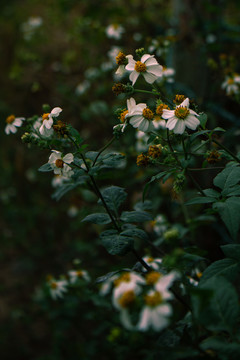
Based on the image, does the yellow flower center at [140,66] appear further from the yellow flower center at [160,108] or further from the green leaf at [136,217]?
the green leaf at [136,217]

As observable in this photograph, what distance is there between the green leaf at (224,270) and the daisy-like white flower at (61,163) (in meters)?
0.47

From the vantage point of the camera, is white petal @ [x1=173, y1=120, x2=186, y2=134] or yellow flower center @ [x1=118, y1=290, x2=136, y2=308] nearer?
yellow flower center @ [x1=118, y1=290, x2=136, y2=308]

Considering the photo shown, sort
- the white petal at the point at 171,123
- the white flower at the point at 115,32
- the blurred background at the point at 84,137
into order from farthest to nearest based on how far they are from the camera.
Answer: the white flower at the point at 115,32 < the blurred background at the point at 84,137 < the white petal at the point at 171,123

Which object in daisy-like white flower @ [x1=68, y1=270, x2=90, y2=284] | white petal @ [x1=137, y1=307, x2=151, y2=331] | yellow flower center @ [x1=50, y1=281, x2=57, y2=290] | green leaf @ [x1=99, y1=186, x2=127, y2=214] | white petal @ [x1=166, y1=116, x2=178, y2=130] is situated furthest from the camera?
yellow flower center @ [x1=50, y1=281, x2=57, y2=290]

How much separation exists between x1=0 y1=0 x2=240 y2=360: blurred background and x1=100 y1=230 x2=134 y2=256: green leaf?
2.32 feet

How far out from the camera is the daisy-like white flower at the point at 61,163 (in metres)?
0.92

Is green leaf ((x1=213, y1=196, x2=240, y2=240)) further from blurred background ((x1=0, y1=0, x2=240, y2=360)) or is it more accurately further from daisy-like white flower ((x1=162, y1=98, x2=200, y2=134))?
blurred background ((x1=0, y1=0, x2=240, y2=360))

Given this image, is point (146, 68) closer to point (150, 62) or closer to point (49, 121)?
point (150, 62)

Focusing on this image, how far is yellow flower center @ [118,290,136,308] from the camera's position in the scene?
22.0 inches

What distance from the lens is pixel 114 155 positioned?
0.98 m

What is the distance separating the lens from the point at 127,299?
1.84ft

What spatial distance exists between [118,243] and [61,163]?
11.3 inches

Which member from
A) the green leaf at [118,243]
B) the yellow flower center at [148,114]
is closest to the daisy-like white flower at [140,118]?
the yellow flower center at [148,114]

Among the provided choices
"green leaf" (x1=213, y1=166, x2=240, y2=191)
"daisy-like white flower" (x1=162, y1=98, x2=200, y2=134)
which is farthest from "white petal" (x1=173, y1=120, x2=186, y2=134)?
"green leaf" (x1=213, y1=166, x2=240, y2=191)
